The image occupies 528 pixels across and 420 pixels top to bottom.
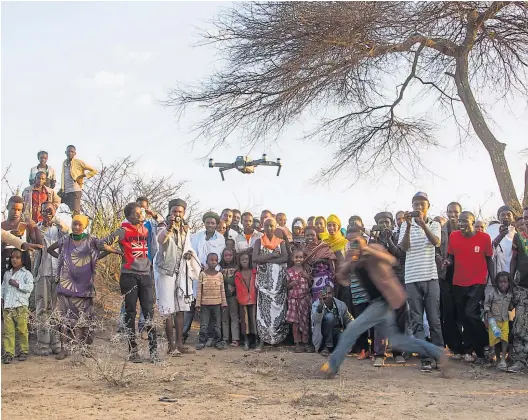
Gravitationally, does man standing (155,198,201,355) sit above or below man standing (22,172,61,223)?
below

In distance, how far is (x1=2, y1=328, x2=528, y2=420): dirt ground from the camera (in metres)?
5.54

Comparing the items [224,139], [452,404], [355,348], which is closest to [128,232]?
[355,348]

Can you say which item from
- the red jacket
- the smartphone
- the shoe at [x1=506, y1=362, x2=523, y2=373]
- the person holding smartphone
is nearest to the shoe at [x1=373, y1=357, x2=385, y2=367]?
the shoe at [x1=506, y1=362, x2=523, y2=373]

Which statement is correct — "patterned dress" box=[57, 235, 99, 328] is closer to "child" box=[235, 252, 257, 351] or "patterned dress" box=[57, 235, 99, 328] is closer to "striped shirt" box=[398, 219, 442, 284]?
"child" box=[235, 252, 257, 351]

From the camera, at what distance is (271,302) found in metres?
9.03

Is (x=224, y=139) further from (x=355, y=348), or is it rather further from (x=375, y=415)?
(x=375, y=415)

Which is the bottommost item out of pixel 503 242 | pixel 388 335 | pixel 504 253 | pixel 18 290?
pixel 388 335

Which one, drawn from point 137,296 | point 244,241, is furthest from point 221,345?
point 137,296

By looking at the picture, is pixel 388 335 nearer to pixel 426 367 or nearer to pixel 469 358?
pixel 426 367

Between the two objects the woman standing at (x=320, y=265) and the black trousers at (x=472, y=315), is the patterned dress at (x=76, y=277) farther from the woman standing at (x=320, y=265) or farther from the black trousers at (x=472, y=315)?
the black trousers at (x=472, y=315)

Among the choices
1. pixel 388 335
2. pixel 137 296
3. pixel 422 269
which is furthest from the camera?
pixel 422 269

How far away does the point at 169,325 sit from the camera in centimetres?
823

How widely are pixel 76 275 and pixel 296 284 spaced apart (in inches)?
111

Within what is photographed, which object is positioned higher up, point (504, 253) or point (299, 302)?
point (504, 253)
